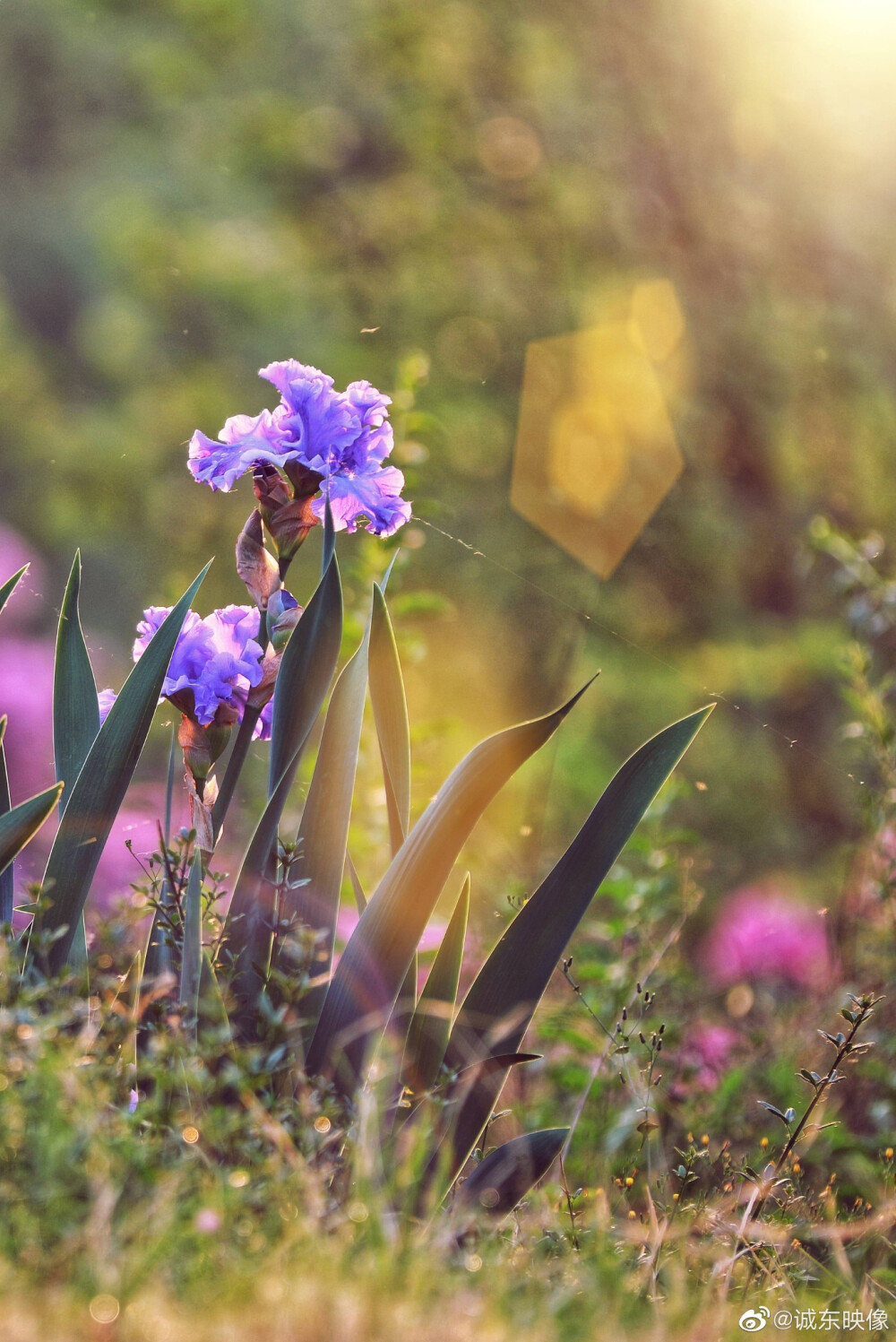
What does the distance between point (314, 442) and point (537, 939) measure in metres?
0.48

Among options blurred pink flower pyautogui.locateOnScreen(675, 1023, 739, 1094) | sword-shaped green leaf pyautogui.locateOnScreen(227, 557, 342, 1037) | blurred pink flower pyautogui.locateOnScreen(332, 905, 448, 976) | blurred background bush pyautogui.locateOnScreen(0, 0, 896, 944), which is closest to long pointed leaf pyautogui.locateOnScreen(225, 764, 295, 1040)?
sword-shaped green leaf pyautogui.locateOnScreen(227, 557, 342, 1037)

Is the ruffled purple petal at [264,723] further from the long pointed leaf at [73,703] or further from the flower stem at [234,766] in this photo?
the long pointed leaf at [73,703]

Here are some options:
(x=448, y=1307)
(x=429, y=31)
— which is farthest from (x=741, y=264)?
(x=448, y=1307)

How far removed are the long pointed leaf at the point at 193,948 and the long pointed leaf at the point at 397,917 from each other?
12cm

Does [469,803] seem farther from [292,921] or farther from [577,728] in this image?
[577,728]

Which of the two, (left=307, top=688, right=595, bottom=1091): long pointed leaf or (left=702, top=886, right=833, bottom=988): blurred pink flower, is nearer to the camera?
(left=307, top=688, right=595, bottom=1091): long pointed leaf

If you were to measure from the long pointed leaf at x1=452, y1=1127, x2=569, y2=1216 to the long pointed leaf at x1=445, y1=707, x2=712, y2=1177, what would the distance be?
3 centimetres

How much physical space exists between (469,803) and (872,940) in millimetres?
1115

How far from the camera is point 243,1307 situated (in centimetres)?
54

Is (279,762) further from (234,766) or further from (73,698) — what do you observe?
(73,698)

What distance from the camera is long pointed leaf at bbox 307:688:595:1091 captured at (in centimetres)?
85

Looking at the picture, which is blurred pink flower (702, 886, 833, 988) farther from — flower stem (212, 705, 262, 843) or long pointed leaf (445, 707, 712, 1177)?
flower stem (212, 705, 262, 843)

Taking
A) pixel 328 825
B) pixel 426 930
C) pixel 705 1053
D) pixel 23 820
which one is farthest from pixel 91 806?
pixel 705 1053

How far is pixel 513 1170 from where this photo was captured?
0.88m
